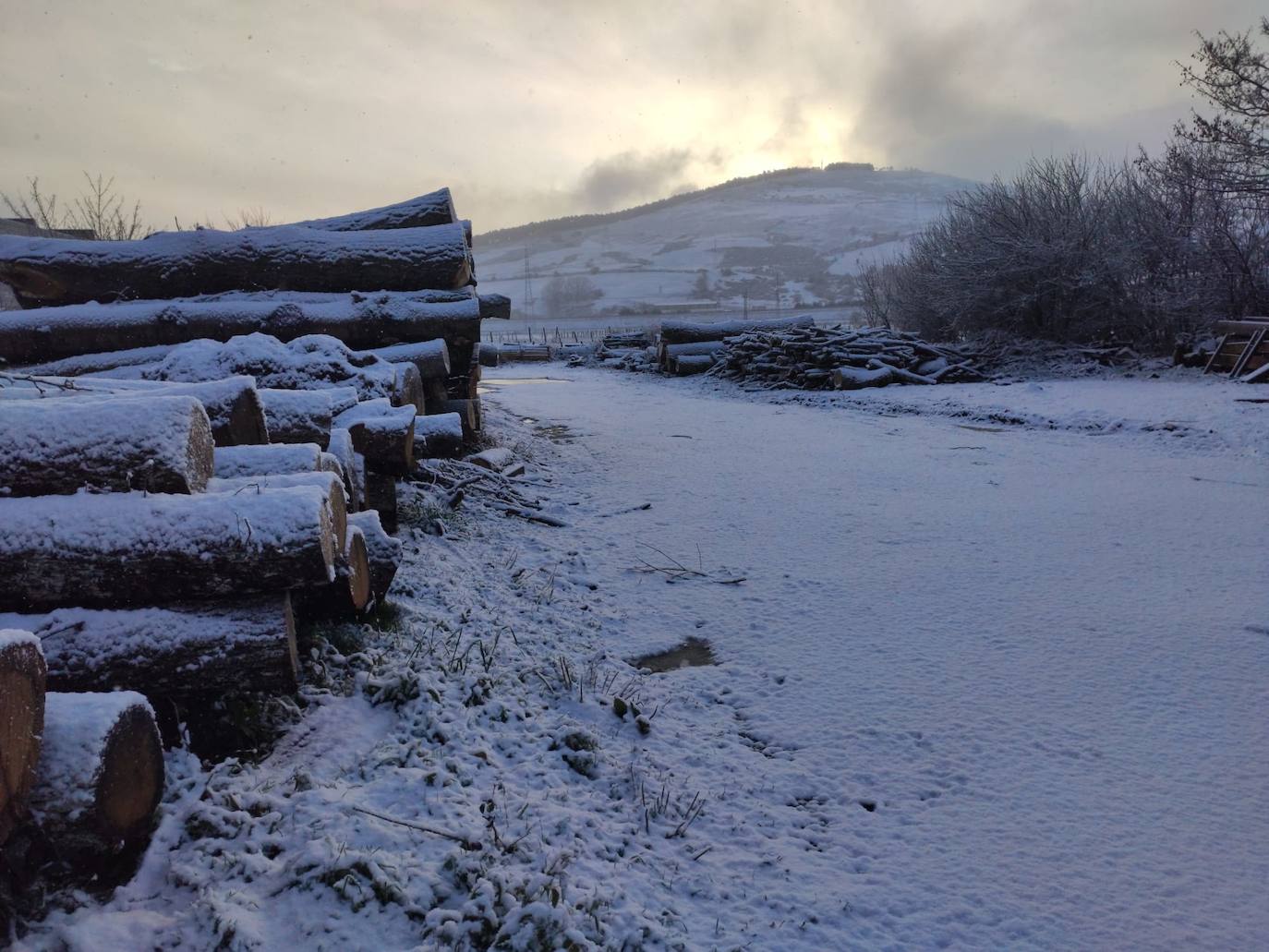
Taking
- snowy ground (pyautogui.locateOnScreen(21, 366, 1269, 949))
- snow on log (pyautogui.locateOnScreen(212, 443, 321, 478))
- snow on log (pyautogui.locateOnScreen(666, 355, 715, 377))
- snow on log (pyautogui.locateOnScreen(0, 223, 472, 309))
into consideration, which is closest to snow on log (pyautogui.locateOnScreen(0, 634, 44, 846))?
snowy ground (pyautogui.locateOnScreen(21, 366, 1269, 949))

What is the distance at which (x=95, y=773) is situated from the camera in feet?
5.23

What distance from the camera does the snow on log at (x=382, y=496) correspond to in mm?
4363

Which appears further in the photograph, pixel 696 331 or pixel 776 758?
pixel 696 331

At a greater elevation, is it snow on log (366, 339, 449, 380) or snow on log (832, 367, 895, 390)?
snow on log (366, 339, 449, 380)

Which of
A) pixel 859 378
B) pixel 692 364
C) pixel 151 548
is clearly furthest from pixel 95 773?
pixel 692 364

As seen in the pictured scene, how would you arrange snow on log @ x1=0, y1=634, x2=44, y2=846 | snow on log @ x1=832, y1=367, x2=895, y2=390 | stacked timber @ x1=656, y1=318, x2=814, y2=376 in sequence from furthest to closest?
stacked timber @ x1=656, y1=318, x2=814, y2=376 → snow on log @ x1=832, y1=367, x2=895, y2=390 → snow on log @ x1=0, y1=634, x2=44, y2=846

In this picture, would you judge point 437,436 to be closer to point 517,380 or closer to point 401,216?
point 401,216

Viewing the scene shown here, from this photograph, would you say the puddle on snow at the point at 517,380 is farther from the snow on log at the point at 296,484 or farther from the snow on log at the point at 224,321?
the snow on log at the point at 296,484

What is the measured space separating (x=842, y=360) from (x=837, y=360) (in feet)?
0.41

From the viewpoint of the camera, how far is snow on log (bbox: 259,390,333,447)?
151 inches

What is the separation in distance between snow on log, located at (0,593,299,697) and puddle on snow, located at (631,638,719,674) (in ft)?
5.54

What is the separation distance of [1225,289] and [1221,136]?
137 inches

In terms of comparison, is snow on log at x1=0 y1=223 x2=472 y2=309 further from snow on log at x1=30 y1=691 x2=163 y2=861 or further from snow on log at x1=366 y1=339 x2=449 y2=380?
snow on log at x1=30 y1=691 x2=163 y2=861

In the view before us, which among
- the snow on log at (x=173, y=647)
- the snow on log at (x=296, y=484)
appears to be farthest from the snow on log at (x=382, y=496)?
the snow on log at (x=173, y=647)
